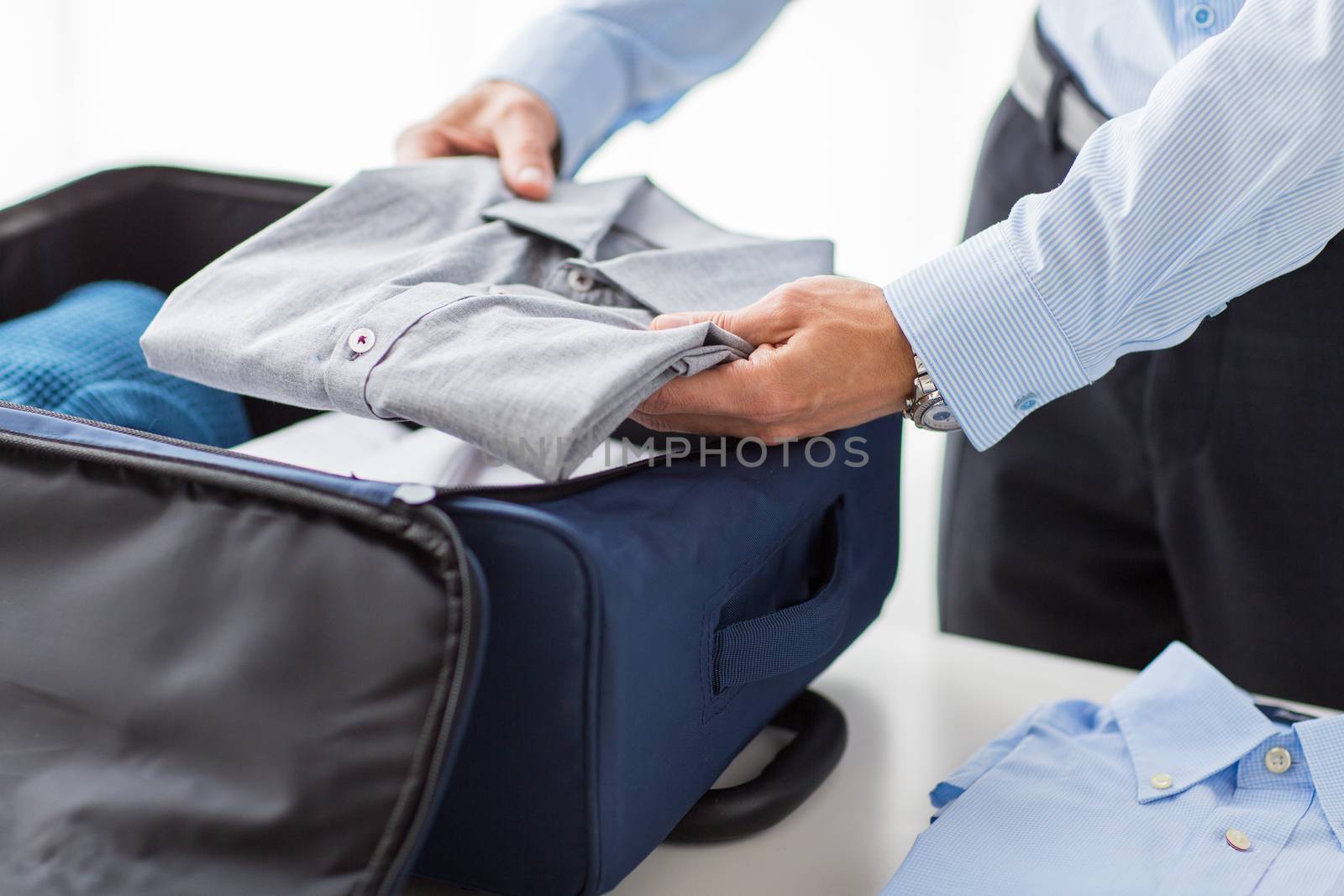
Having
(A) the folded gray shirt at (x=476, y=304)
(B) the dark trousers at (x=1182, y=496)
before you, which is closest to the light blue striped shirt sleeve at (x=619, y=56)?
(A) the folded gray shirt at (x=476, y=304)

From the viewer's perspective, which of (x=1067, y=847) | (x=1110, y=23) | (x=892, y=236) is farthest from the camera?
(x=892, y=236)

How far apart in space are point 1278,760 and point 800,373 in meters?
0.30

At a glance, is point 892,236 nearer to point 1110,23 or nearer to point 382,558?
point 1110,23

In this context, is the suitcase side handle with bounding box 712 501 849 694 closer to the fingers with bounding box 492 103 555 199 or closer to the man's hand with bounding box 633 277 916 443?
the man's hand with bounding box 633 277 916 443

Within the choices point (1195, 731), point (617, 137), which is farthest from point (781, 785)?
point (617, 137)

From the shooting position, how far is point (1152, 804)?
0.58 meters

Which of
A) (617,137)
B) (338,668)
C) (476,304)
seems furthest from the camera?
(617,137)

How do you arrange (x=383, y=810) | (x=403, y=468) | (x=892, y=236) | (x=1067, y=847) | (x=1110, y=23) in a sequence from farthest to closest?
A: 1. (x=892, y=236)
2. (x=1110, y=23)
3. (x=403, y=468)
4. (x=1067, y=847)
5. (x=383, y=810)

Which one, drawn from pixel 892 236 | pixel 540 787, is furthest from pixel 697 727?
pixel 892 236

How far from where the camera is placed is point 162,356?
Answer: 0.61 meters

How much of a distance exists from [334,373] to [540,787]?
0.67 ft

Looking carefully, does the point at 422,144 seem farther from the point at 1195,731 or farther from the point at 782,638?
the point at 1195,731

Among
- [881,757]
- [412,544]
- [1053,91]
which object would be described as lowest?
[881,757]

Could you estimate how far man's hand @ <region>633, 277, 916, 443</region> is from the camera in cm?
58
